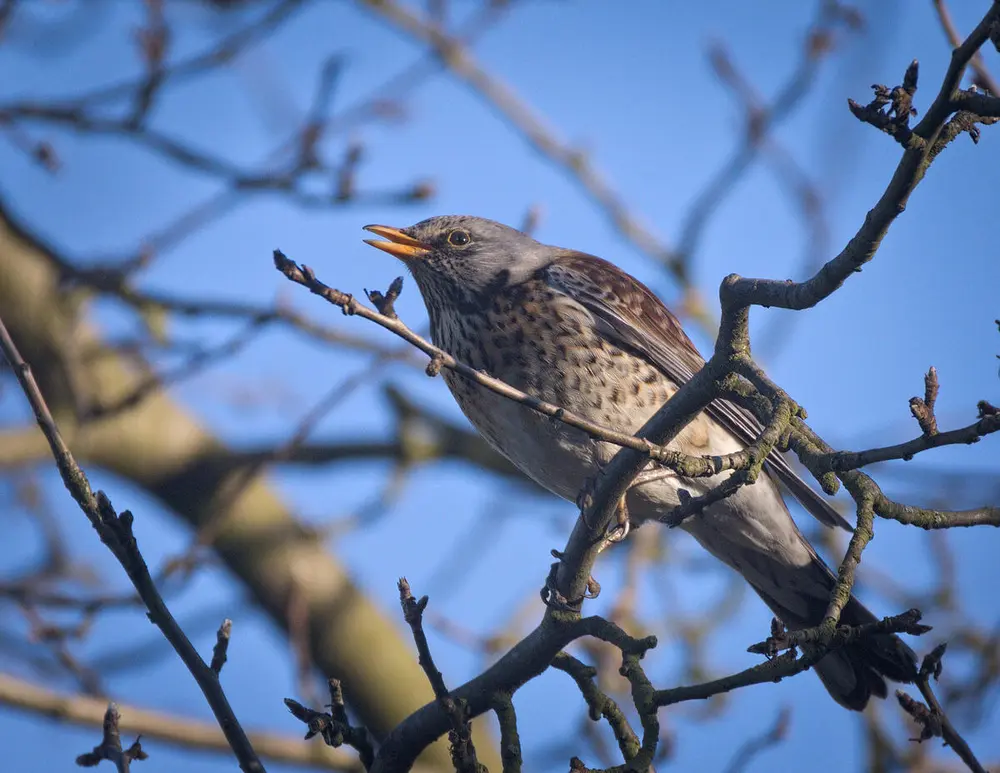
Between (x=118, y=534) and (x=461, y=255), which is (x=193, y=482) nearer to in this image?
(x=461, y=255)

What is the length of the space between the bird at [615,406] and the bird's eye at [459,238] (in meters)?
0.15

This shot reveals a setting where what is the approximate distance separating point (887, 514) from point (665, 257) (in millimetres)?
4298

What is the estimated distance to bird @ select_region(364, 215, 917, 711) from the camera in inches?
170

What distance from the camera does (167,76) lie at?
5418 millimetres

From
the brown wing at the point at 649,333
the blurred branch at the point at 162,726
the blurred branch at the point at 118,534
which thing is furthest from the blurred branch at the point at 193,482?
the blurred branch at the point at 118,534

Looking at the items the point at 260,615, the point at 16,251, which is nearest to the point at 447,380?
the point at 260,615

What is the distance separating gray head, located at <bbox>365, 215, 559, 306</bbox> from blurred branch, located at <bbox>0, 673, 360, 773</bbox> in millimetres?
2249

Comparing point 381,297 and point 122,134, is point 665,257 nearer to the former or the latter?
point 122,134

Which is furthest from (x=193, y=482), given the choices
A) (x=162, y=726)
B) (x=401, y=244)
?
(x=401, y=244)

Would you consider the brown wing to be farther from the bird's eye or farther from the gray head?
the bird's eye

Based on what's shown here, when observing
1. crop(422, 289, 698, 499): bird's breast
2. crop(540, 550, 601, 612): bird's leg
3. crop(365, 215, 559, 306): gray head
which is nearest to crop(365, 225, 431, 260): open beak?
crop(365, 215, 559, 306): gray head

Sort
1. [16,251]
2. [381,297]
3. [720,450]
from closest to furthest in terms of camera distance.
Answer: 1. [381,297]
2. [720,450]
3. [16,251]

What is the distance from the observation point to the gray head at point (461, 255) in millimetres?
4941

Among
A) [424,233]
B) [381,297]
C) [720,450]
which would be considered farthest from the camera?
[424,233]
